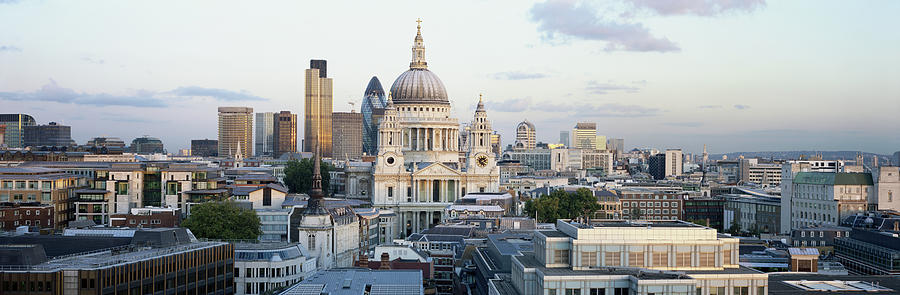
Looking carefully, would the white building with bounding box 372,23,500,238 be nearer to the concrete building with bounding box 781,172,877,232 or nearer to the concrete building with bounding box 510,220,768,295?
the concrete building with bounding box 781,172,877,232

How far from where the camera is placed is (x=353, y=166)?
6722 inches

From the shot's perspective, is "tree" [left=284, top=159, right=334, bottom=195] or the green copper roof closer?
the green copper roof

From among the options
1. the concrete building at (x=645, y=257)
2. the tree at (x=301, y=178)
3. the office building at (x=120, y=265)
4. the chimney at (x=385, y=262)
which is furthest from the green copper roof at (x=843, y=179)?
the tree at (x=301, y=178)

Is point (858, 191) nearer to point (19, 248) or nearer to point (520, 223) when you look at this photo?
point (520, 223)


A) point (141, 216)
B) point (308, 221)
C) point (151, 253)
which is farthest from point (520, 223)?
point (151, 253)

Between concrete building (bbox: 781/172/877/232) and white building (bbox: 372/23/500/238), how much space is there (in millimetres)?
47764

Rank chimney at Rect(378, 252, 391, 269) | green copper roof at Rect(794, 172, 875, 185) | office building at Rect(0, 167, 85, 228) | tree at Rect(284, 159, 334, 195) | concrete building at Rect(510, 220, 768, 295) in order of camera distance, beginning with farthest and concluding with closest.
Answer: tree at Rect(284, 159, 334, 195), green copper roof at Rect(794, 172, 875, 185), office building at Rect(0, 167, 85, 228), chimney at Rect(378, 252, 391, 269), concrete building at Rect(510, 220, 768, 295)

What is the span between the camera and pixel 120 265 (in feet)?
201

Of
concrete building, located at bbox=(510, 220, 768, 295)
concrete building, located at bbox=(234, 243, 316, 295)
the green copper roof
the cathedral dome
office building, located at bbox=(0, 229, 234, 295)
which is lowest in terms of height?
concrete building, located at bbox=(234, 243, 316, 295)

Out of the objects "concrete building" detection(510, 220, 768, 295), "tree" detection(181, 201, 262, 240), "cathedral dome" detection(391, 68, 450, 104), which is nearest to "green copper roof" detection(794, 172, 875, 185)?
"cathedral dome" detection(391, 68, 450, 104)

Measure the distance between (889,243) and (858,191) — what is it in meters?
40.8

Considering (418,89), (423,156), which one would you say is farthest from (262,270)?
(418,89)

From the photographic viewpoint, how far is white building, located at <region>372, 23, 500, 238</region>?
155m

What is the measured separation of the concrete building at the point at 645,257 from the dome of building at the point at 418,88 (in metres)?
112
